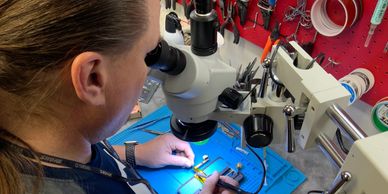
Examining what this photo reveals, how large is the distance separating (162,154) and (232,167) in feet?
0.87

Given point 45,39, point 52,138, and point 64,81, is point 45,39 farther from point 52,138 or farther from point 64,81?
point 52,138

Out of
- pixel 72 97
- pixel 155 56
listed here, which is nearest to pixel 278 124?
pixel 155 56

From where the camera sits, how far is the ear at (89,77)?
42 cm

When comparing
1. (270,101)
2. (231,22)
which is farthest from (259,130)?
(231,22)

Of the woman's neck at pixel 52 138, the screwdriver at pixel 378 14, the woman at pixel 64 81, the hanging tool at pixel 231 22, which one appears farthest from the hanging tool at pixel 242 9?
the woman's neck at pixel 52 138

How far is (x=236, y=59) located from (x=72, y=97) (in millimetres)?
1112

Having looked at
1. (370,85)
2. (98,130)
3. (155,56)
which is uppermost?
(155,56)

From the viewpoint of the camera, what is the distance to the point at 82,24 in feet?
1.34

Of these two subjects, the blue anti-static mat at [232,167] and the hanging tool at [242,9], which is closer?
the blue anti-static mat at [232,167]

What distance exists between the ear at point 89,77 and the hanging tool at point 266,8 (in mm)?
809

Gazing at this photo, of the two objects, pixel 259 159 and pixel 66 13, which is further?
pixel 259 159

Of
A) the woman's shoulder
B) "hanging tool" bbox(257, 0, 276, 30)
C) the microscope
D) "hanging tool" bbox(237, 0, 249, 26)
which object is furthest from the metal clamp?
"hanging tool" bbox(237, 0, 249, 26)

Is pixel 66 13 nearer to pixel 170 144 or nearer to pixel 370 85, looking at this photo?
pixel 170 144

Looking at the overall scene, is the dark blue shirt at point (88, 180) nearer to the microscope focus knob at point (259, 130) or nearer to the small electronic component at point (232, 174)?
the microscope focus knob at point (259, 130)
